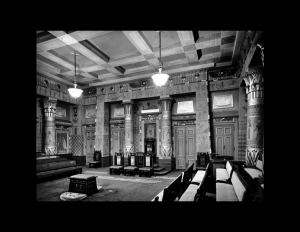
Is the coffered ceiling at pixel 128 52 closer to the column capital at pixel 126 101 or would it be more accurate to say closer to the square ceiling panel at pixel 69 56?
the square ceiling panel at pixel 69 56

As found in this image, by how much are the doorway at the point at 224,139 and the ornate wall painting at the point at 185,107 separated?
1510 millimetres

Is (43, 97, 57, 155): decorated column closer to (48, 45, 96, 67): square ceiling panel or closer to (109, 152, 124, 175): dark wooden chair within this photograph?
(48, 45, 96, 67): square ceiling panel

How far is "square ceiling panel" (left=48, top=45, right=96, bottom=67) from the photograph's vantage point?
6680 millimetres

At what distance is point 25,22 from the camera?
5.20 feet

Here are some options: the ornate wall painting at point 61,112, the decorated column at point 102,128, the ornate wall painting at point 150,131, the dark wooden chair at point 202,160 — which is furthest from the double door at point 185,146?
the ornate wall painting at point 61,112

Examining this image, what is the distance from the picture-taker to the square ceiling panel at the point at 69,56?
6.68 m

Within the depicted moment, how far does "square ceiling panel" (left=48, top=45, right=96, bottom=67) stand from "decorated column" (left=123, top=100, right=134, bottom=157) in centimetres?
Answer: 299

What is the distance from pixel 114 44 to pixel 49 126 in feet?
20.4

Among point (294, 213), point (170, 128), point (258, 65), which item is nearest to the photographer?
point (294, 213)

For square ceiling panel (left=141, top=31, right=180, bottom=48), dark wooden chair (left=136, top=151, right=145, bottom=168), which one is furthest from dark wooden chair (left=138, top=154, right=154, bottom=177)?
square ceiling panel (left=141, top=31, right=180, bottom=48)

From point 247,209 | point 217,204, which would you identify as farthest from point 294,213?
point 217,204

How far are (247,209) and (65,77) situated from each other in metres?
10.3

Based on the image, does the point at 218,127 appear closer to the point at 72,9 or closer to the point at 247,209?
the point at 247,209

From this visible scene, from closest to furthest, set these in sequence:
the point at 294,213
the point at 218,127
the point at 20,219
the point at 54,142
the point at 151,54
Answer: the point at 294,213
the point at 20,219
the point at 151,54
the point at 218,127
the point at 54,142
